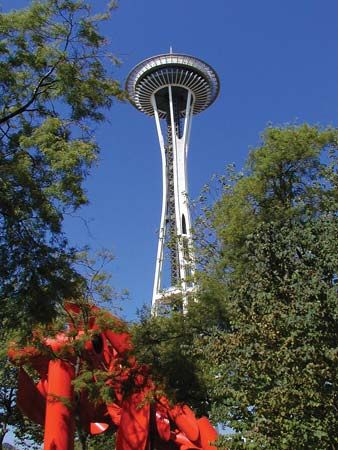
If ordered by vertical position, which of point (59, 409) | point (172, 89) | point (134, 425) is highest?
point (172, 89)

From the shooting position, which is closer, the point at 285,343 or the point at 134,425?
the point at 285,343

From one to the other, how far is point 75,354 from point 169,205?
1489 inches

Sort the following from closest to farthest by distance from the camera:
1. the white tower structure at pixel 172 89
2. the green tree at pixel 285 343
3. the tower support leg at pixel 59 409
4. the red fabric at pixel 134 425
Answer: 1. the green tree at pixel 285 343
2. the red fabric at pixel 134 425
3. the tower support leg at pixel 59 409
4. the white tower structure at pixel 172 89

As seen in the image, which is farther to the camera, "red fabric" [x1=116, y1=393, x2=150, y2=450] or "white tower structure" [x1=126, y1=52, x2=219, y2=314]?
"white tower structure" [x1=126, y1=52, x2=219, y2=314]

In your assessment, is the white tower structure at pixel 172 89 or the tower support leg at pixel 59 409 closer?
the tower support leg at pixel 59 409

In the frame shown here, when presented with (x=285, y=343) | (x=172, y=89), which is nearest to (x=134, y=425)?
(x=285, y=343)

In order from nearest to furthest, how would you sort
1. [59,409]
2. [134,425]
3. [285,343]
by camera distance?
[285,343] < [134,425] < [59,409]

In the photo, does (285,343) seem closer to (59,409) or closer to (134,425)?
(134,425)

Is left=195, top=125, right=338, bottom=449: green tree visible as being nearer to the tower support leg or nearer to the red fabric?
the red fabric

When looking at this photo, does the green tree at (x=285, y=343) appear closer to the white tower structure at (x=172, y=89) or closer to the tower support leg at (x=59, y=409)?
the tower support leg at (x=59, y=409)

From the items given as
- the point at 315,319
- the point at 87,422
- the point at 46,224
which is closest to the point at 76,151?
the point at 46,224

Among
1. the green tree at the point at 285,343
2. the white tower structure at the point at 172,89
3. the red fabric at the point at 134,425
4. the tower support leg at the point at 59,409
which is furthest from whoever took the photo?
the white tower structure at the point at 172,89

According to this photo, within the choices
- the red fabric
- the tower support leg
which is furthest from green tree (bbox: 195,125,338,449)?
the tower support leg

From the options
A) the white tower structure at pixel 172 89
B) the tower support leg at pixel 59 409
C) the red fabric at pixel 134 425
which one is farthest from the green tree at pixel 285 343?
the white tower structure at pixel 172 89
